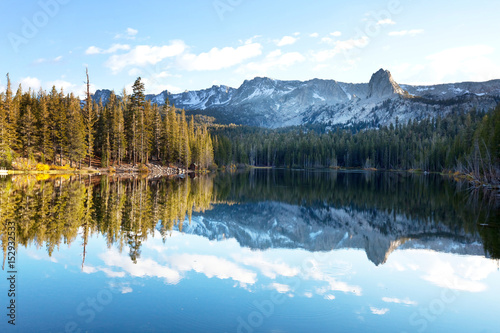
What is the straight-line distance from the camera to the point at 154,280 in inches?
419

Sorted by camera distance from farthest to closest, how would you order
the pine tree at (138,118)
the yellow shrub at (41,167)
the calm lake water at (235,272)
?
the pine tree at (138,118) < the yellow shrub at (41,167) < the calm lake water at (235,272)

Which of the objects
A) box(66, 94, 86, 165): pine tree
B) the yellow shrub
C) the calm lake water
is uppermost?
box(66, 94, 86, 165): pine tree

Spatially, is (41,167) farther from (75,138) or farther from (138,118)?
(138,118)

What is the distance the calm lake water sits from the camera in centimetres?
835

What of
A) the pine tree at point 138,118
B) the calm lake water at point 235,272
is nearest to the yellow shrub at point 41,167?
the pine tree at point 138,118

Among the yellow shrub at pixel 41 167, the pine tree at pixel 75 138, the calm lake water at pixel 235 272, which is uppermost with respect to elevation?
the pine tree at pixel 75 138

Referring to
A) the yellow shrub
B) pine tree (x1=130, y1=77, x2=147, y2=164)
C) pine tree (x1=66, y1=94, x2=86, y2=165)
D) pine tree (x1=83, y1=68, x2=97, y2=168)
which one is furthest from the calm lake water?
pine tree (x1=130, y1=77, x2=147, y2=164)

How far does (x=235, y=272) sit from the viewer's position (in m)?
12.4

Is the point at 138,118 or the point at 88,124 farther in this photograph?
the point at 138,118

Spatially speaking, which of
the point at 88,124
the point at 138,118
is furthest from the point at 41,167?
the point at 138,118

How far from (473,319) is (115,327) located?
30.0 feet

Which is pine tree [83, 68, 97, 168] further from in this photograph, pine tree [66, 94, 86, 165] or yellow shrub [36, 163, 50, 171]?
yellow shrub [36, 163, 50, 171]

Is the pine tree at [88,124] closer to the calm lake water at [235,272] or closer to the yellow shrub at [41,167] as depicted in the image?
the yellow shrub at [41,167]

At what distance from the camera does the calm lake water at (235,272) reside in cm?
835
